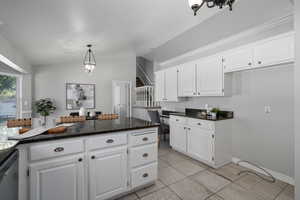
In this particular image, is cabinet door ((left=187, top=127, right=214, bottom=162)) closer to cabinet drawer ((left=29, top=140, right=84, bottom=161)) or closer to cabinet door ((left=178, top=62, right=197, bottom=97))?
cabinet door ((left=178, top=62, right=197, bottom=97))

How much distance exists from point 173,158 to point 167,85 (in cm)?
210

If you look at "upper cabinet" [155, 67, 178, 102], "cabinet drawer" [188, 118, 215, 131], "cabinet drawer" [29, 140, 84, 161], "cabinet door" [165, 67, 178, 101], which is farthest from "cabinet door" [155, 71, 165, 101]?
"cabinet drawer" [29, 140, 84, 161]

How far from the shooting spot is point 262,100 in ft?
7.60

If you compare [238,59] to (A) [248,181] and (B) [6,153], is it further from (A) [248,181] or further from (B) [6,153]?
(B) [6,153]

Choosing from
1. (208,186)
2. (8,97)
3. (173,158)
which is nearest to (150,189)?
(208,186)

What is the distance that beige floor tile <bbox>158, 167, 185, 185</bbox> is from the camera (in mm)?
2125

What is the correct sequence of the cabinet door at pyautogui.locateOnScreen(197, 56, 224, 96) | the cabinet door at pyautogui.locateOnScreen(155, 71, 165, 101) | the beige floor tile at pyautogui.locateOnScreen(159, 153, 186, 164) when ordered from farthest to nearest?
the cabinet door at pyautogui.locateOnScreen(155, 71, 165, 101), the beige floor tile at pyautogui.locateOnScreen(159, 153, 186, 164), the cabinet door at pyautogui.locateOnScreen(197, 56, 224, 96)

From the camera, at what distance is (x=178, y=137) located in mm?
3193

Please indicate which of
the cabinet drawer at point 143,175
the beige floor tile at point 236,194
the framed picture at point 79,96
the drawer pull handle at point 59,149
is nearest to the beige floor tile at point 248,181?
the beige floor tile at point 236,194

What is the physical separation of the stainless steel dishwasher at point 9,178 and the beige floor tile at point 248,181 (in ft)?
9.07

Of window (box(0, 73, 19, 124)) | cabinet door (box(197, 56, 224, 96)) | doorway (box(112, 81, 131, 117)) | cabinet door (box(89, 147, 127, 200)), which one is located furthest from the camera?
doorway (box(112, 81, 131, 117))

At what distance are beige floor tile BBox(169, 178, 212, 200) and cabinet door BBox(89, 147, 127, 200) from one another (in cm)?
79

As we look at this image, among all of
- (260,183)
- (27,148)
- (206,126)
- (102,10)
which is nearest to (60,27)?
(102,10)

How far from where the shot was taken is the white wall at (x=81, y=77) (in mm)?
4285
